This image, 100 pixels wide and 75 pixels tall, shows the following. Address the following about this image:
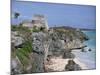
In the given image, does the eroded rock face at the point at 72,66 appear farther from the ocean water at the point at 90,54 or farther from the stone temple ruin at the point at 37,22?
the stone temple ruin at the point at 37,22

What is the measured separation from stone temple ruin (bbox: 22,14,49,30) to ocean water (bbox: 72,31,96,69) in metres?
0.58

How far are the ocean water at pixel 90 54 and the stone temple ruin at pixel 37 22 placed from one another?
58cm

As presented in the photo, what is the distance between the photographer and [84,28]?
2457 millimetres

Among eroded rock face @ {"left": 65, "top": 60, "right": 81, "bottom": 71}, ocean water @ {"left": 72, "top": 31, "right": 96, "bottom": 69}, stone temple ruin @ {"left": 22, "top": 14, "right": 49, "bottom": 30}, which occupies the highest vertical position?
stone temple ruin @ {"left": 22, "top": 14, "right": 49, "bottom": 30}

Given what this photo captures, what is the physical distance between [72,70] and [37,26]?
719 mm

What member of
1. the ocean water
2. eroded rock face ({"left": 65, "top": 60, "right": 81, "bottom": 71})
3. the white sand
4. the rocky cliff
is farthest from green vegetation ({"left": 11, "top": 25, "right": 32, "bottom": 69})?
the ocean water

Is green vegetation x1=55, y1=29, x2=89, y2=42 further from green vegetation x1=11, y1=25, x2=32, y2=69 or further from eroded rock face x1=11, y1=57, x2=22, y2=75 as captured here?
eroded rock face x1=11, y1=57, x2=22, y2=75

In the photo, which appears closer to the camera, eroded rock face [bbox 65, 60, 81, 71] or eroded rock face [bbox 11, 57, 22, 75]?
eroded rock face [bbox 11, 57, 22, 75]

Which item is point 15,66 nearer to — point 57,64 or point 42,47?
point 42,47

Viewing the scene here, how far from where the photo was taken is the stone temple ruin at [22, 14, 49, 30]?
87.4 inches

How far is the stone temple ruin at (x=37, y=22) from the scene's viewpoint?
7.28 ft

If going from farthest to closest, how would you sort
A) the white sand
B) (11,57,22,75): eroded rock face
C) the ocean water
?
the ocean water
the white sand
(11,57,22,75): eroded rock face
